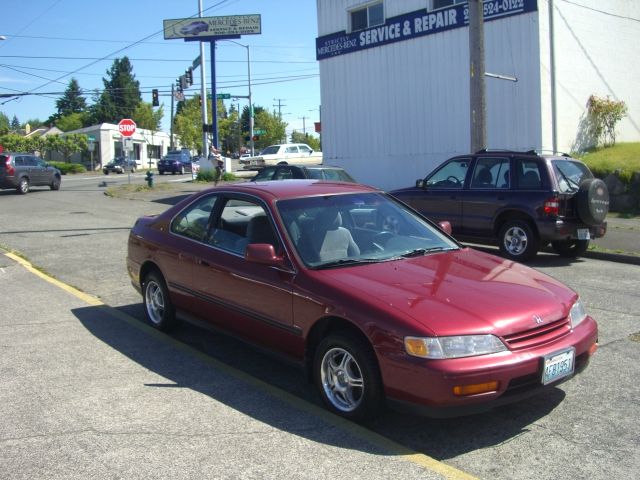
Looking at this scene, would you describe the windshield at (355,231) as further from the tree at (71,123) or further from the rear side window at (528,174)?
the tree at (71,123)

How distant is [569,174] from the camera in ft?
34.2

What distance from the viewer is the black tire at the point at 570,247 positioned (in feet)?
35.5

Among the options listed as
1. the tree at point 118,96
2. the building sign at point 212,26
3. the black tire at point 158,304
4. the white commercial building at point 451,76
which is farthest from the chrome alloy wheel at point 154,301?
the tree at point 118,96

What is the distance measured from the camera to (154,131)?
81.3m

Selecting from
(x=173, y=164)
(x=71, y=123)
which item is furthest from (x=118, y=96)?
(x=173, y=164)

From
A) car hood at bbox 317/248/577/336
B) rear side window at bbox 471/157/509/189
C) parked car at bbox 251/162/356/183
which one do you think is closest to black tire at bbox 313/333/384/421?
car hood at bbox 317/248/577/336

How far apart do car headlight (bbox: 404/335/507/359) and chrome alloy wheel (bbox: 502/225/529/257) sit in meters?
7.00

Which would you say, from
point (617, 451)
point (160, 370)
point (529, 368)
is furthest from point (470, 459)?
point (160, 370)

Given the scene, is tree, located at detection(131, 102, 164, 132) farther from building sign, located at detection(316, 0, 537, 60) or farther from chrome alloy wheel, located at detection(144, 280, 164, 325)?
chrome alloy wheel, located at detection(144, 280, 164, 325)

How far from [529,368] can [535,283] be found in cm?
97

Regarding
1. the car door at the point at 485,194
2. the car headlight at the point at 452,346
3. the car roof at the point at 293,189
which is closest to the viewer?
the car headlight at the point at 452,346

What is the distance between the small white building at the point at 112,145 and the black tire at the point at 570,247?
56529mm

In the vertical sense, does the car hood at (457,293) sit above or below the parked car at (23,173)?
below

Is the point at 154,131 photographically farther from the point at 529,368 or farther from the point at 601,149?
the point at 529,368
